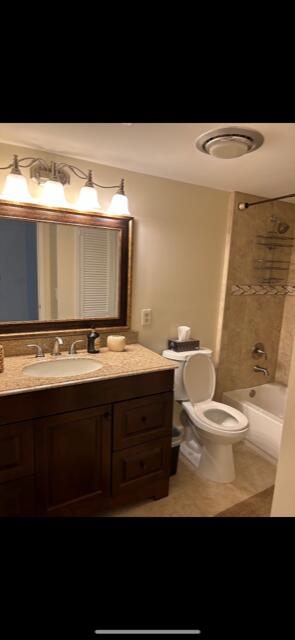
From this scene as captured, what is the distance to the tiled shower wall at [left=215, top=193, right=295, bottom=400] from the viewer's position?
2.50 m

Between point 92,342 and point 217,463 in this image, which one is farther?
point 217,463

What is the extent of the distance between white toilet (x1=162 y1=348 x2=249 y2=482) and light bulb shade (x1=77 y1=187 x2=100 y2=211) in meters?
1.12

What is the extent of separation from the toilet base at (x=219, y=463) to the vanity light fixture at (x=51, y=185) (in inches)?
67.1

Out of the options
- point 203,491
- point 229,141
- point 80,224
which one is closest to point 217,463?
point 203,491

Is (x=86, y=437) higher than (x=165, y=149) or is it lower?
lower

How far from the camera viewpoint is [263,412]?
8.00 feet

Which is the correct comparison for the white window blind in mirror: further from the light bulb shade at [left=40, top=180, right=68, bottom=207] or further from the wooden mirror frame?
the light bulb shade at [left=40, top=180, right=68, bottom=207]

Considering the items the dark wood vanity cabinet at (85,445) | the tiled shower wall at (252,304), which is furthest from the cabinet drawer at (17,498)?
the tiled shower wall at (252,304)

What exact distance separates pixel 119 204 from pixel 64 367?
1.03 meters

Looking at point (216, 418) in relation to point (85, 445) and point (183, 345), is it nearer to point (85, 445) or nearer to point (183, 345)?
point (183, 345)

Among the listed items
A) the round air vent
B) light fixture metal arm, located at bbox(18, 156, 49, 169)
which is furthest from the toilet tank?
light fixture metal arm, located at bbox(18, 156, 49, 169)

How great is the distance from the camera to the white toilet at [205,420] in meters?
1.98

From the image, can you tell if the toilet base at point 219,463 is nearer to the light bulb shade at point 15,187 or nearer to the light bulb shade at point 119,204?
the light bulb shade at point 119,204
